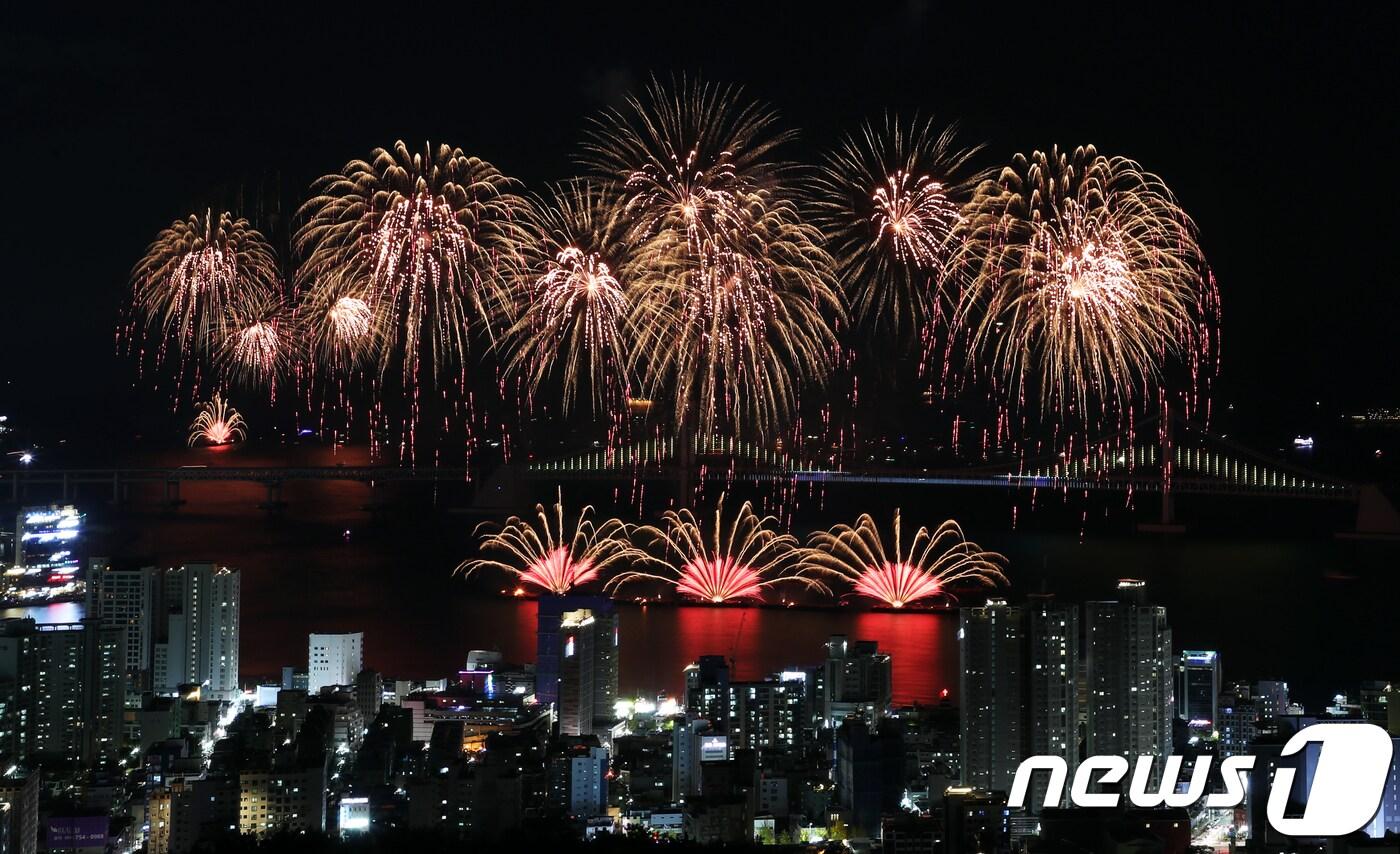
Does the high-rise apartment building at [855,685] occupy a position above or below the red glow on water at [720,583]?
below

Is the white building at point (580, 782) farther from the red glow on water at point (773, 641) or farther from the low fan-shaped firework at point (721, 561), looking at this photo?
the low fan-shaped firework at point (721, 561)

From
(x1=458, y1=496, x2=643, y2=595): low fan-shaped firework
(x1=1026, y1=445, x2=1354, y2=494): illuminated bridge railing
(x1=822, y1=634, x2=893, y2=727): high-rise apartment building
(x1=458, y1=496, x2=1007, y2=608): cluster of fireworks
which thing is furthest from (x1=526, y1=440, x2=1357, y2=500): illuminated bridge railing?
(x1=822, y1=634, x2=893, y2=727): high-rise apartment building

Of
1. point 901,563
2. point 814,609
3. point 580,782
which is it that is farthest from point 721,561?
point 580,782

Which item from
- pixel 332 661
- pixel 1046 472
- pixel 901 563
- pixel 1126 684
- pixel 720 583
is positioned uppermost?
pixel 1046 472

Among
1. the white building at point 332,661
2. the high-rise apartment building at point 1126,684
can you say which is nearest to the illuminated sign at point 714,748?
the high-rise apartment building at point 1126,684

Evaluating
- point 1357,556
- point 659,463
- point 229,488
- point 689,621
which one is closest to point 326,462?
point 229,488

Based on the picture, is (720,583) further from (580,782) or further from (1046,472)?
(1046,472)
